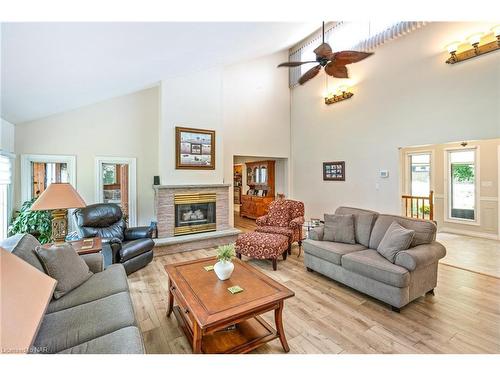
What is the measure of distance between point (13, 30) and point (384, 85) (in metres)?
5.16

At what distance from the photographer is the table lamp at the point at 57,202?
2.44 meters

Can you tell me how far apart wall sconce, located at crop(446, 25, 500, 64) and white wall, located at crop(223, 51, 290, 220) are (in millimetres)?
3757

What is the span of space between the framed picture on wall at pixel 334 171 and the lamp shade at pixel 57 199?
16.1ft

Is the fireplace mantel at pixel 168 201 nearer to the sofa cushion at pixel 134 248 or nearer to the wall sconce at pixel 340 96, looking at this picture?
the sofa cushion at pixel 134 248

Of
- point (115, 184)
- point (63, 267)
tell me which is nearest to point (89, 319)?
→ point (63, 267)

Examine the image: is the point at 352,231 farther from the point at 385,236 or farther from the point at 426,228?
the point at 426,228

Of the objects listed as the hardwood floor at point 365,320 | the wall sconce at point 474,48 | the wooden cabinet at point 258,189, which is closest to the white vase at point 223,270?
the hardwood floor at point 365,320

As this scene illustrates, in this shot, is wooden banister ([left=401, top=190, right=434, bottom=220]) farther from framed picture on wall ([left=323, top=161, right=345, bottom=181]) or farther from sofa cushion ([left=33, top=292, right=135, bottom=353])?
sofa cushion ([left=33, top=292, right=135, bottom=353])

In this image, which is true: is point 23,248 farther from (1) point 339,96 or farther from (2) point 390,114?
(1) point 339,96

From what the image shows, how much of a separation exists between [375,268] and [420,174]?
5.12m

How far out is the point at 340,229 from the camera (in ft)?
10.8

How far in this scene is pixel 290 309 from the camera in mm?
2436

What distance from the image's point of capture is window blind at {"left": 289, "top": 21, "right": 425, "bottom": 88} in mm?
4102
